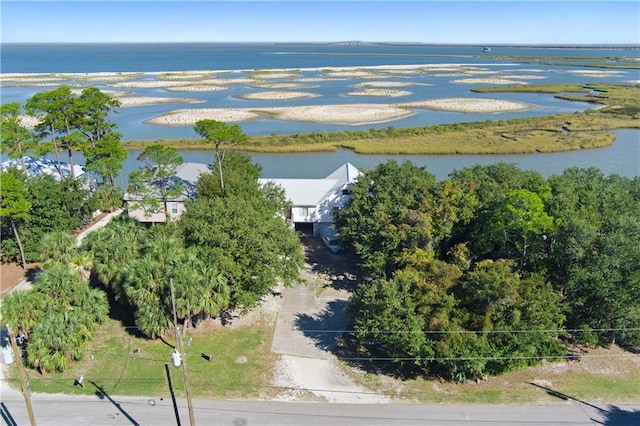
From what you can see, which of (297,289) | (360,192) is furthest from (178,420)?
(360,192)

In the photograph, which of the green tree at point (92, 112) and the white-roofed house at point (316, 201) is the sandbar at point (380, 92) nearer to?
the green tree at point (92, 112)

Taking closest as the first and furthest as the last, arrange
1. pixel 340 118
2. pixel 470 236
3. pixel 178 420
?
1. pixel 178 420
2. pixel 470 236
3. pixel 340 118

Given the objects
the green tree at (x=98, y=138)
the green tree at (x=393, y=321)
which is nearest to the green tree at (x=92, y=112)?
the green tree at (x=98, y=138)

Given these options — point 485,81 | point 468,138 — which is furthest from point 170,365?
point 485,81

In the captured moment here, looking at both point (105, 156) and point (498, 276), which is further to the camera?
point (105, 156)

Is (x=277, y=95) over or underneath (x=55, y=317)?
over

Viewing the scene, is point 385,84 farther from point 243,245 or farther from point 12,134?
point 243,245

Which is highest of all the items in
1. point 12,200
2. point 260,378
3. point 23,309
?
point 12,200

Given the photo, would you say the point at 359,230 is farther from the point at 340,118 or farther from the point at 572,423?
the point at 340,118
